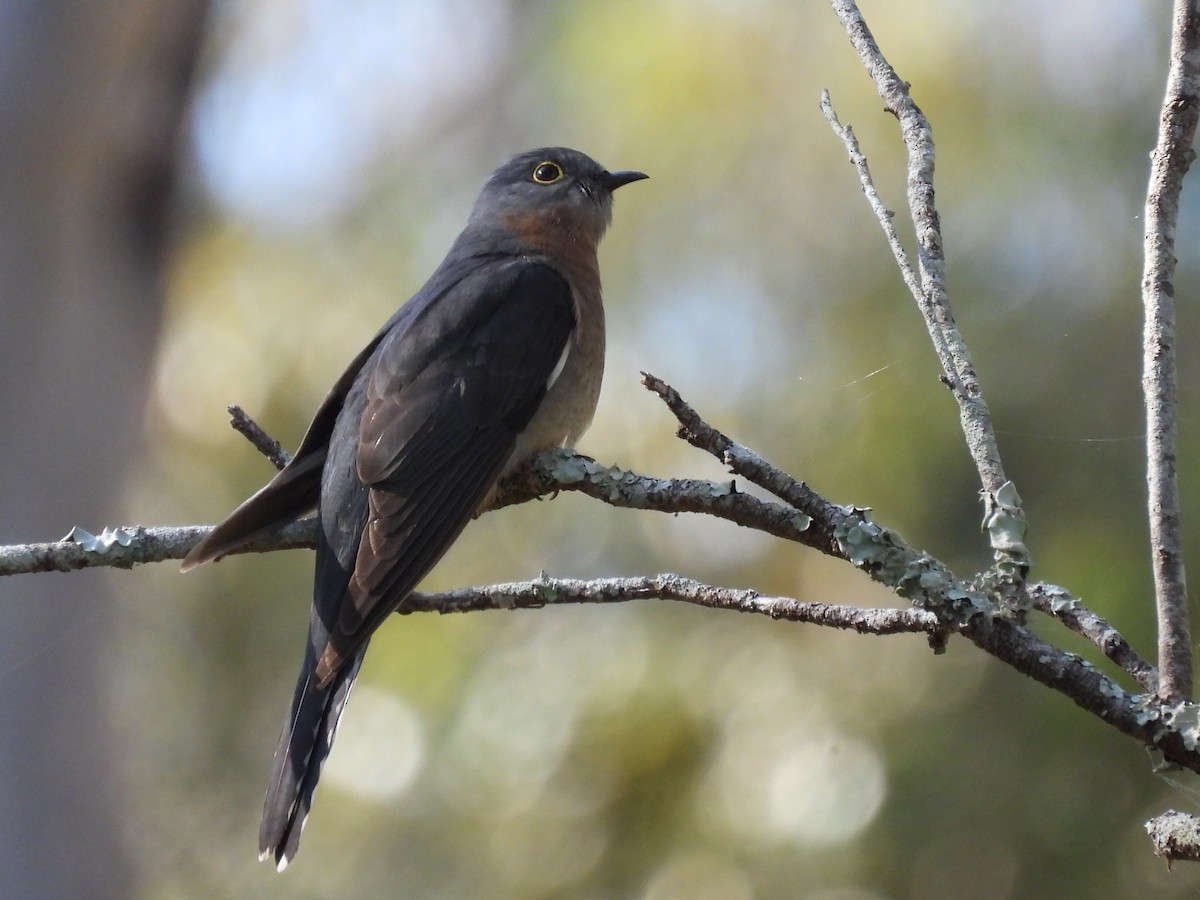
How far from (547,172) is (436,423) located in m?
1.69

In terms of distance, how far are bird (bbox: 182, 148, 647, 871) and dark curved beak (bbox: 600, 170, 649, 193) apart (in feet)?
1.13

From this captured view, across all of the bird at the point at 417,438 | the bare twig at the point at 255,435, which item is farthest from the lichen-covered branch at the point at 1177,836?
the bare twig at the point at 255,435

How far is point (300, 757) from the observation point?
112 inches

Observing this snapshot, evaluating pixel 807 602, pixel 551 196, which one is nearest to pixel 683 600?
pixel 807 602

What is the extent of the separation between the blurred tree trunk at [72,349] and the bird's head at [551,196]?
4.21 metres

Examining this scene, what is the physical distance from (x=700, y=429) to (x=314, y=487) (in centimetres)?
175

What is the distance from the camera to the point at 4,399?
7.29 metres

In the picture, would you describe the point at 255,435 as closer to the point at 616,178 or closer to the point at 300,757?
the point at 300,757

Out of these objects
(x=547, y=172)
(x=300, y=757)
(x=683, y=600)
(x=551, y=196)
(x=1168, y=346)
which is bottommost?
(x=300, y=757)

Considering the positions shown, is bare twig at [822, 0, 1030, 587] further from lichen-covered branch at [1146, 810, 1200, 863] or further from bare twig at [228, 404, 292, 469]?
bare twig at [228, 404, 292, 469]

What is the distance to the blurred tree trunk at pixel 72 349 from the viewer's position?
7.12 m

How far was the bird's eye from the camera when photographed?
465cm

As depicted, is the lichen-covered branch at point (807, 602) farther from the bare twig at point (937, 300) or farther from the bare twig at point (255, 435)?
the bare twig at point (255, 435)

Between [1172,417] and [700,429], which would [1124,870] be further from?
[700,429]
